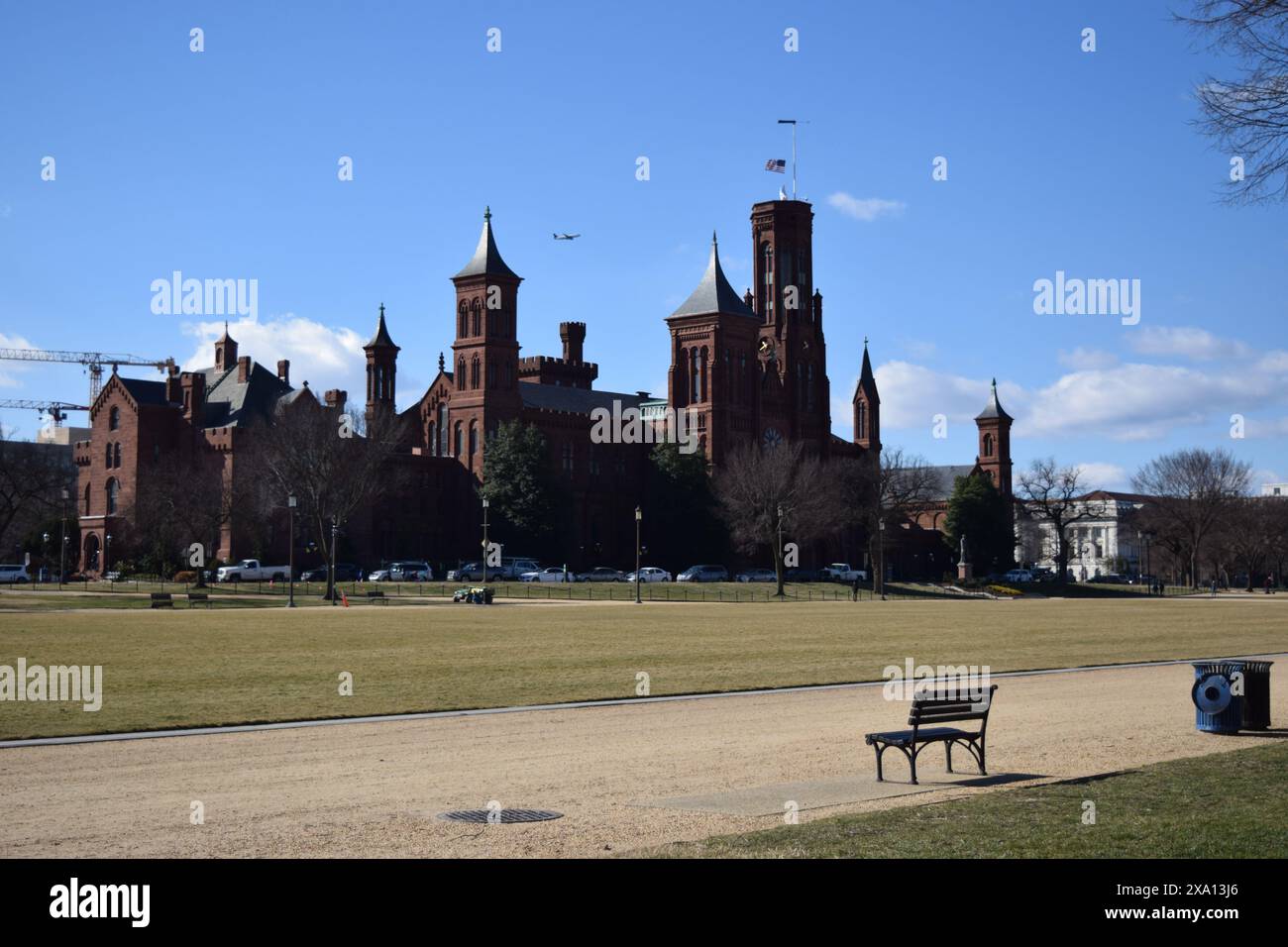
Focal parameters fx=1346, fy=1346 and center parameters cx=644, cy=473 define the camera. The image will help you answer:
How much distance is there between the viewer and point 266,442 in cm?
9862

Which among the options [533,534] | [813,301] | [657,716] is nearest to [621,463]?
[533,534]

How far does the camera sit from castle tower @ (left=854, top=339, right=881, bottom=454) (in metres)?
163

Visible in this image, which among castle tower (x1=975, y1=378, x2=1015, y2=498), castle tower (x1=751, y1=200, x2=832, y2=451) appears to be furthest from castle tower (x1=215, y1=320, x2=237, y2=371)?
castle tower (x1=975, y1=378, x2=1015, y2=498)

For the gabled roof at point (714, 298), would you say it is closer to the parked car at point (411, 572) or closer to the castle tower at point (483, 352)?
the castle tower at point (483, 352)

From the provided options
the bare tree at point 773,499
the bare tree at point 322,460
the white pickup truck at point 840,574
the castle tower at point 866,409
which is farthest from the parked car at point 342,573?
the castle tower at point 866,409

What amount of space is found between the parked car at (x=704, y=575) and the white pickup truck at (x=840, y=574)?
9087 millimetres

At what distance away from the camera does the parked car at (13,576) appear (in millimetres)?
98238

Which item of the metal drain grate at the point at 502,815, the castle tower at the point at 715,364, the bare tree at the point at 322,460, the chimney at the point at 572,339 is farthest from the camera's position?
the chimney at the point at 572,339

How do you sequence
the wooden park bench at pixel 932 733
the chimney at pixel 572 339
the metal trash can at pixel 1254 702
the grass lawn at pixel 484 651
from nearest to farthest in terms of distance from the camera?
the wooden park bench at pixel 932 733 < the metal trash can at pixel 1254 702 < the grass lawn at pixel 484 651 < the chimney at pixel 572 339

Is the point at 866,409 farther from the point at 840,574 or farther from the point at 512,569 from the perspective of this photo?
the point at 512,569

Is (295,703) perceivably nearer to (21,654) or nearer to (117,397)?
(21,654)

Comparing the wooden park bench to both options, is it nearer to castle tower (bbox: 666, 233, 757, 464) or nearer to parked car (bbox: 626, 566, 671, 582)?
parked car (bbox: 626, 566, 671, 582)

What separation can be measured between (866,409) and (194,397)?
275ft
